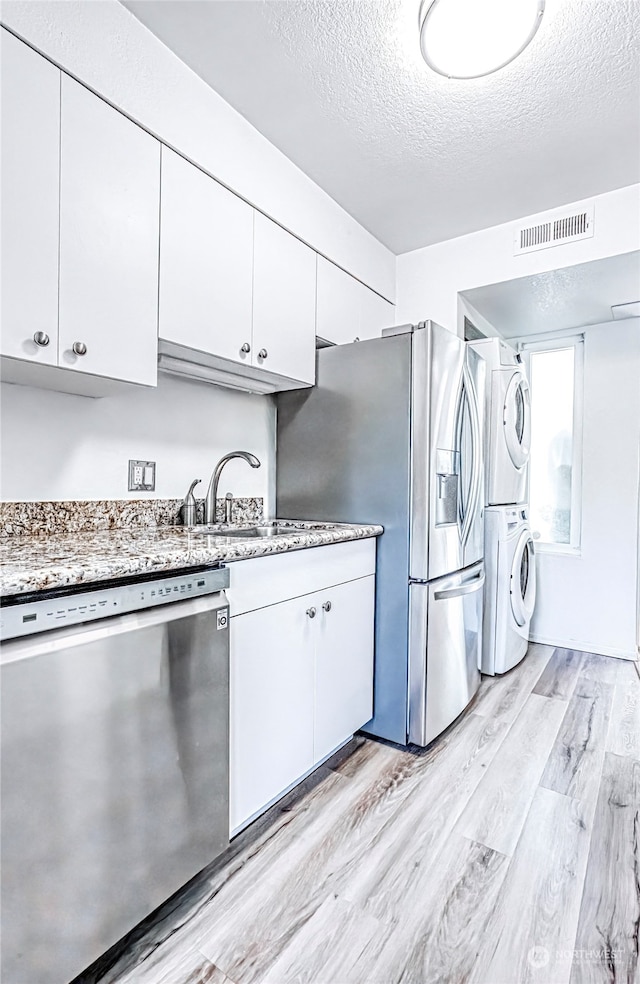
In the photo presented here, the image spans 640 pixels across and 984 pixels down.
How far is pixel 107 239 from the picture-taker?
1.42 meters

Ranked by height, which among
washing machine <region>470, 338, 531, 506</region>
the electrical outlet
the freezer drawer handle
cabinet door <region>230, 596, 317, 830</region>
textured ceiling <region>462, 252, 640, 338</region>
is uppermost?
textured ceiling <region>462, 252, 640, 338</region>

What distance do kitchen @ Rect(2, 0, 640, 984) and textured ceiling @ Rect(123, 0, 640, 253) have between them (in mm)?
13

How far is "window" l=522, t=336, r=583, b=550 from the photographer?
11.3 ft

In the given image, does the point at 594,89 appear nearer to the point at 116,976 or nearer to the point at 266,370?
the point at 266,370

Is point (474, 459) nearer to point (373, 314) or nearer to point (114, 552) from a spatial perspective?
point (373, 314)

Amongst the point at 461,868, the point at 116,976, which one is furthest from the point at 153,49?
the point at 461,868

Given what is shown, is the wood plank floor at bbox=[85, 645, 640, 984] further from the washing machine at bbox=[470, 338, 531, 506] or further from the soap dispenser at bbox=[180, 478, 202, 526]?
the washing machine at bbox=[470, 338, 531, 506]

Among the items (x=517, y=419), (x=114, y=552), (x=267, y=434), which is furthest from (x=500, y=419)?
(x=114, y=552)

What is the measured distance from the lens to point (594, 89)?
1.77m

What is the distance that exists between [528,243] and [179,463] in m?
2.12

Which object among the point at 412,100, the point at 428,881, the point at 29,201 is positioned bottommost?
the point at 428,881

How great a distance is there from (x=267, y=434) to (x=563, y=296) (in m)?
1.90

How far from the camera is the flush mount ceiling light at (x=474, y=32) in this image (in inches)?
54.3

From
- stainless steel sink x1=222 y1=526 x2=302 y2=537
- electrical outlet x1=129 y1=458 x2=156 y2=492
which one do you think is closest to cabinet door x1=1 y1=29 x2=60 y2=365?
electrical outlet x1=129 y1=458 x2=156 y2=492
